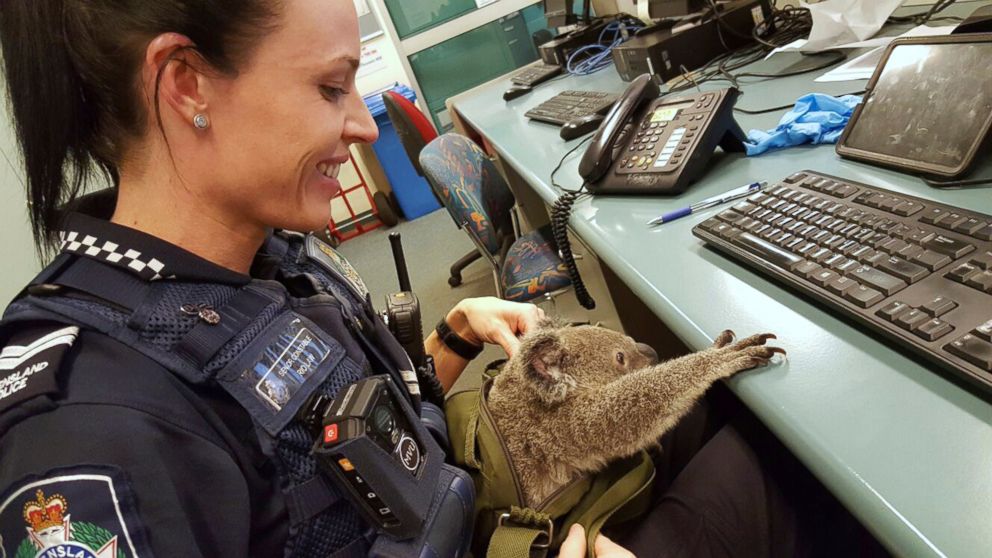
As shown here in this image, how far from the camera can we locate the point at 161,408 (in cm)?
56

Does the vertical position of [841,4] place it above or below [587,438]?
above

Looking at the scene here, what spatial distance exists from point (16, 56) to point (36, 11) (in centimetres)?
6

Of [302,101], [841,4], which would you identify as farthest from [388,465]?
[841,4]

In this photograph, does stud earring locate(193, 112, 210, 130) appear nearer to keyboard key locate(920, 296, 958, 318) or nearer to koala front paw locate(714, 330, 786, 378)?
koala front paw locate(714, 330, 786, 378)

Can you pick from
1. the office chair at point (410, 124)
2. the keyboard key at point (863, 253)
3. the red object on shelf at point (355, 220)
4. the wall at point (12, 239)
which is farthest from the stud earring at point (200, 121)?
the red object on shelf at point (355, 220)

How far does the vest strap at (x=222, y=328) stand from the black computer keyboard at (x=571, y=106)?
4.26ft

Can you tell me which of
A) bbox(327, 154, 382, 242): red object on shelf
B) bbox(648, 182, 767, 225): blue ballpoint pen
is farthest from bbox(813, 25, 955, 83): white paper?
bbox(327, 154, 382, 242): red object on shelf

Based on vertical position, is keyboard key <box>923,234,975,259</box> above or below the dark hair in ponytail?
below

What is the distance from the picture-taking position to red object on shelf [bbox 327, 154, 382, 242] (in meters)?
5.01

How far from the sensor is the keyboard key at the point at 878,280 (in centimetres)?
60

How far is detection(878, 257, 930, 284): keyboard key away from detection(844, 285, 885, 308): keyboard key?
0.03m

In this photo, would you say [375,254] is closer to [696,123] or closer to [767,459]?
[696,123]

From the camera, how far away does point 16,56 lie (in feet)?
2.08

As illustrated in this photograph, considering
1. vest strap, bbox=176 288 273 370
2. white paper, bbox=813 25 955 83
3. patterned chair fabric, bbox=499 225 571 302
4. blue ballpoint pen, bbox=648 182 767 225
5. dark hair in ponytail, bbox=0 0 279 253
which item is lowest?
patterned chair fabric, bbox=499 225 571 302
